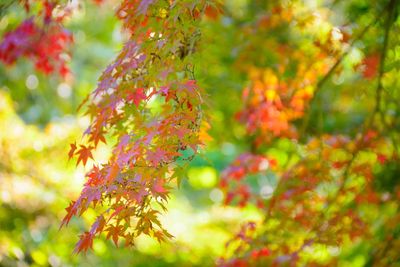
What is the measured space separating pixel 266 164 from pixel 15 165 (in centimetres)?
169

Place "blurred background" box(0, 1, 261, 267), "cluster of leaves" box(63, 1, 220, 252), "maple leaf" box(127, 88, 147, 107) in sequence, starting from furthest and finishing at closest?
"blurred background" box(0, 1, 261, 267) < "maple leaf" box(127, 88, 147, 107) < "cluster of leaves" box(63, 1, 220, 252)

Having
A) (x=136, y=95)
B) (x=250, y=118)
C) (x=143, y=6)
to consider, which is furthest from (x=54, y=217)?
(x=143, y=6)

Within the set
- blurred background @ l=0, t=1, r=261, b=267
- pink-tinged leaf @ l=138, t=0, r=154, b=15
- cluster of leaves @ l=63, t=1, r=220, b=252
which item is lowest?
cluster of leaves @ l=63, t=1, r=220, b=252

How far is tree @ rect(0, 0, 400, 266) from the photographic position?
1736 millimetres

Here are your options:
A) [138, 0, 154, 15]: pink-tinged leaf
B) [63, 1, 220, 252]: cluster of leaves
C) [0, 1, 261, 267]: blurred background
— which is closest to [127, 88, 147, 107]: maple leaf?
[63, 1, 220, 252]: cluster of leaves

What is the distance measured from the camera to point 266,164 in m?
3.58

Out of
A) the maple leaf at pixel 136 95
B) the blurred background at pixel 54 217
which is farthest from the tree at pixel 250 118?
the blurred background at pixel 54 217

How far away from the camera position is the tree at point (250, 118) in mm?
1736

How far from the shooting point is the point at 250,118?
3533 millimetres

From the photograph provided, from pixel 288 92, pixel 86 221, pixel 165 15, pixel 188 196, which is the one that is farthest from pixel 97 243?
pixel 165 15

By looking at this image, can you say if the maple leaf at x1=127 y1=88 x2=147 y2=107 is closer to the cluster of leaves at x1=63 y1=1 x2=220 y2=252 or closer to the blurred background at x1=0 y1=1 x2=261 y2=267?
the cluster of leaves at x1=63 y1=1 x2=220 y2=252

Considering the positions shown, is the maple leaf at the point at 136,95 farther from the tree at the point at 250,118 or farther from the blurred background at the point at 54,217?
the blurred background at the point at 54,217

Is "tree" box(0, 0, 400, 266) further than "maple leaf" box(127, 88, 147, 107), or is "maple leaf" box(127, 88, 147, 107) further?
"maple leaf" box(127, 88, 147, 107)

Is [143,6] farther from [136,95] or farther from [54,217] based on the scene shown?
[54,217]
